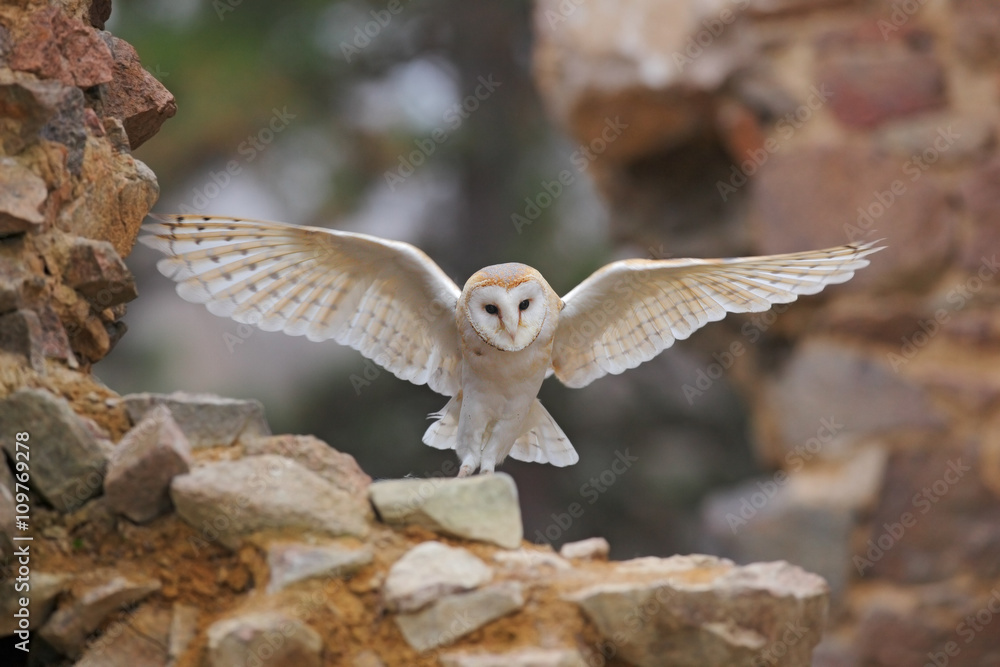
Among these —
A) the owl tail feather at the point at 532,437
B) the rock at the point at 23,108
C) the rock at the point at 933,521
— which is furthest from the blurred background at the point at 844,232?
the rock at the point at 23,108

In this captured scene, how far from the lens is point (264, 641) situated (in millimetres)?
2244

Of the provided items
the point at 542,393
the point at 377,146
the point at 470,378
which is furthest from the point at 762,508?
the point at 377,146

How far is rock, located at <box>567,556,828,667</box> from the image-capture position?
7.77ft

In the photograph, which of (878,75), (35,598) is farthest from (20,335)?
(878,75)

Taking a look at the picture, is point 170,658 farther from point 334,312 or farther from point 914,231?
point 914,231

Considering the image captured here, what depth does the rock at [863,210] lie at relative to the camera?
457 centimetres

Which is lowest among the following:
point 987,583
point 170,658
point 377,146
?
point 170,658

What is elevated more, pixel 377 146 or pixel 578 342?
pixel 377 146

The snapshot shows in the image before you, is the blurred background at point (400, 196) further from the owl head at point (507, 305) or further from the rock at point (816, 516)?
the owl head at point (507, 305)

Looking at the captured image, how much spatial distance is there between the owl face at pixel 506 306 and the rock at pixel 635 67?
6.66ft

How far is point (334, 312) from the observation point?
359 cm

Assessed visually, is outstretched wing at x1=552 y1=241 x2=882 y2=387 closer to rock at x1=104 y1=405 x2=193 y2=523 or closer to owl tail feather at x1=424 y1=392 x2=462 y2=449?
owl tail feather at x1=424 y1=392 x2=462 y2=449

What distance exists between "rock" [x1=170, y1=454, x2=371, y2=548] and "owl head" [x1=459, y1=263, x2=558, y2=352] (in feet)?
3.06

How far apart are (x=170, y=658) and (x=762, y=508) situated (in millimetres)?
3231
